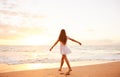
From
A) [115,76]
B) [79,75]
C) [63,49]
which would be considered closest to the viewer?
[115,76]

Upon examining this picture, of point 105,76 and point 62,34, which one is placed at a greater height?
point 62,34

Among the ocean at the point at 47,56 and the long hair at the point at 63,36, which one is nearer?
the long hair at the point at 63,36

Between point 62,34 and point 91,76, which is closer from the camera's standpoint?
point 91,76

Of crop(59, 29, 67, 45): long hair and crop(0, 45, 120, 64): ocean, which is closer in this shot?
crop(59, 29, 67, 45): long hair

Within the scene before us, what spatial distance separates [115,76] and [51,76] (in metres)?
2.63

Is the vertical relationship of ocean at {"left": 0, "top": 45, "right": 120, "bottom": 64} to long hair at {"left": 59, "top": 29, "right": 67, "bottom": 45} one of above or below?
below

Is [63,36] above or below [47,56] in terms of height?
above

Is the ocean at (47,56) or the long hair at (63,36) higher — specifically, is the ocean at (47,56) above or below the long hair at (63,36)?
below

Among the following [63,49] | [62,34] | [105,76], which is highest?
[62,34]

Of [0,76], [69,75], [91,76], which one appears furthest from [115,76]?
[0,76]

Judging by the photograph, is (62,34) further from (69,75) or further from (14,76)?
(14,76)

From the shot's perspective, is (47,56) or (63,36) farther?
(47,56)

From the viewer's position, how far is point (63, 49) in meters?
10.4

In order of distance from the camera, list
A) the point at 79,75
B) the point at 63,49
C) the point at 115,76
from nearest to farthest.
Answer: the point at 115,76 → the point at 79,75 → the point at 63,49
